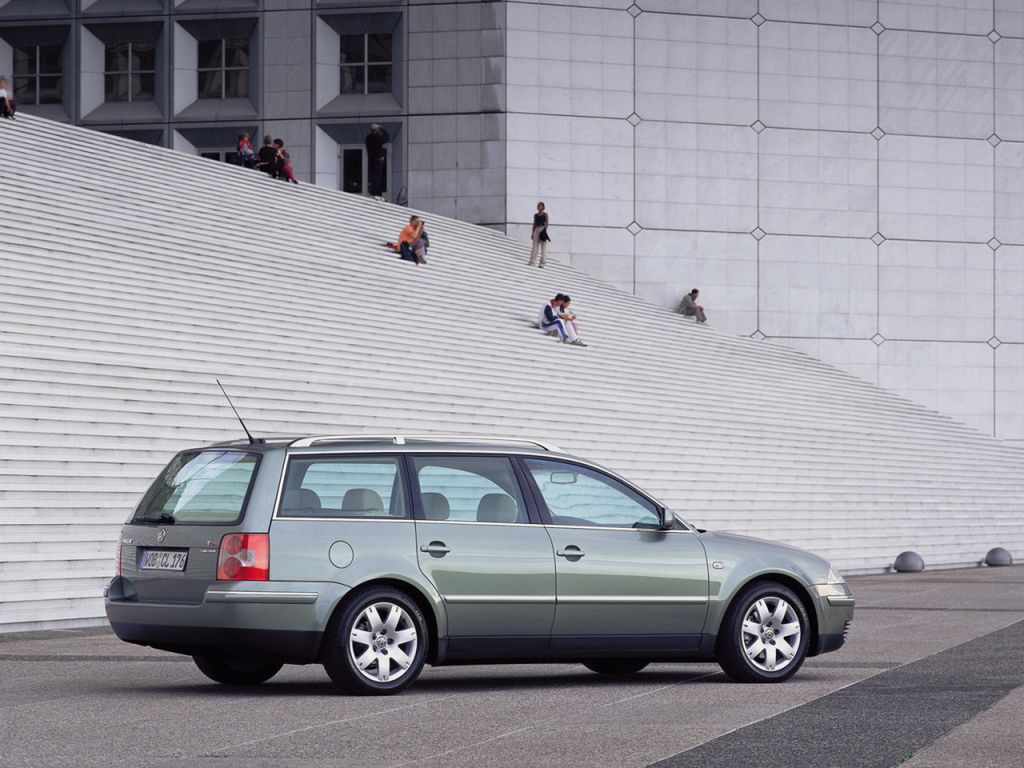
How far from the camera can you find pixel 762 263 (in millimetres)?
39094

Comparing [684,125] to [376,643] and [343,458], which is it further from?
[376,643]

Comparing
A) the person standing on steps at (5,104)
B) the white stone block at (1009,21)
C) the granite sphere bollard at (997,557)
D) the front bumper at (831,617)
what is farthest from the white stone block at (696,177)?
the front bumper at (831,617)

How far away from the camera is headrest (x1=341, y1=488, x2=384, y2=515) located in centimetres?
935

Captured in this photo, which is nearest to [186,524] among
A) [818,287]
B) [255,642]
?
[255,642]

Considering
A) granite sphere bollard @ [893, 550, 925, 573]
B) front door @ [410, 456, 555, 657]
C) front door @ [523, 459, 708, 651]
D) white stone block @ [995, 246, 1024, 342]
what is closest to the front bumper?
front door @ [523, 459, 708, 651]

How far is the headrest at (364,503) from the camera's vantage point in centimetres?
935

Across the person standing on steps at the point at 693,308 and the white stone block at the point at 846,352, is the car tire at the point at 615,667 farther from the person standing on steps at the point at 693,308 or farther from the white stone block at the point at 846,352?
the white stone block at the point at 846,352

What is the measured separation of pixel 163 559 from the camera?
30.4 feet

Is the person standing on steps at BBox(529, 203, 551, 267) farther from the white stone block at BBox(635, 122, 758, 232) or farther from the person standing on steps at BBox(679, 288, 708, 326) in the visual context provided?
the white stone block at BBox(635, 122, 758, 232)

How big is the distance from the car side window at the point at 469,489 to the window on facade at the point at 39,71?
107ft

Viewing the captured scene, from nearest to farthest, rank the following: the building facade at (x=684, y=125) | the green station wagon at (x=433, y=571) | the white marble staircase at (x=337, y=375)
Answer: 1. the green station wagon at (x=433, y=571)
2. the white marble staircase at (x=337, y=375)
3. the building facade at (x=684, y=125)

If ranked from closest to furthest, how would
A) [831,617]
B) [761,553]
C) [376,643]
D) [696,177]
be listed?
[376,643] < [761,553] < [831,617] < [696,177]

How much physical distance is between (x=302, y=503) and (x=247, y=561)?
462mm

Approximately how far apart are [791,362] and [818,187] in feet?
17.3
